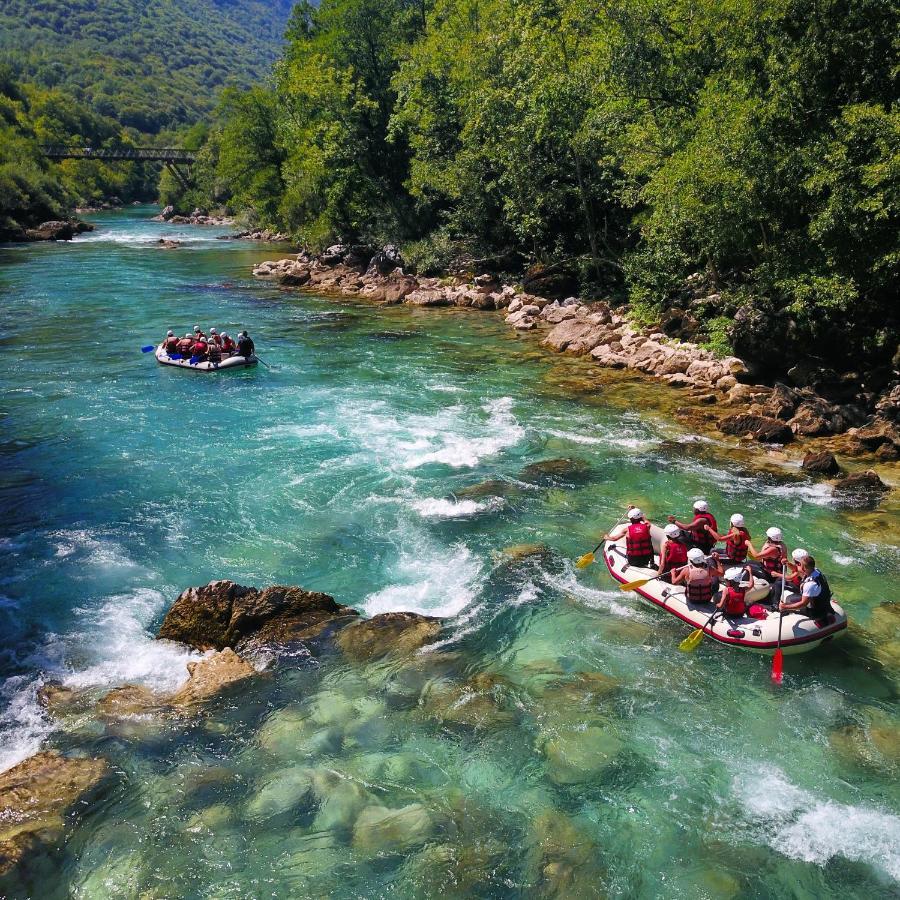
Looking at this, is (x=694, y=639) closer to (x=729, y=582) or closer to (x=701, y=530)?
(x=729, y=582)

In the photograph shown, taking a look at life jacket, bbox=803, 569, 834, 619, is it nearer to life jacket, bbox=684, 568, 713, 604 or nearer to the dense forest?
life jacket, bbox=684, 568, 713, 604

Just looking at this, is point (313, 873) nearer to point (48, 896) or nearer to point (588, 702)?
point (48, 896)

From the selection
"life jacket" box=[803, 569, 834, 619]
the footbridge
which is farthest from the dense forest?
the footbridge

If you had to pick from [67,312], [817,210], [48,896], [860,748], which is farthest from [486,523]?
[67,312]

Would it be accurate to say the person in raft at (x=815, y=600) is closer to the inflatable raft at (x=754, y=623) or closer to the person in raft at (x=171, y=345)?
the inflatable raft at (x=754, y=623)

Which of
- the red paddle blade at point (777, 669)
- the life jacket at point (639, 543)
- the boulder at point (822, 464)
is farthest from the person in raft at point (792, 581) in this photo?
the boulder at point (822, 464)

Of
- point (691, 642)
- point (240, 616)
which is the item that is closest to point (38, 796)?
point (240, 616)
